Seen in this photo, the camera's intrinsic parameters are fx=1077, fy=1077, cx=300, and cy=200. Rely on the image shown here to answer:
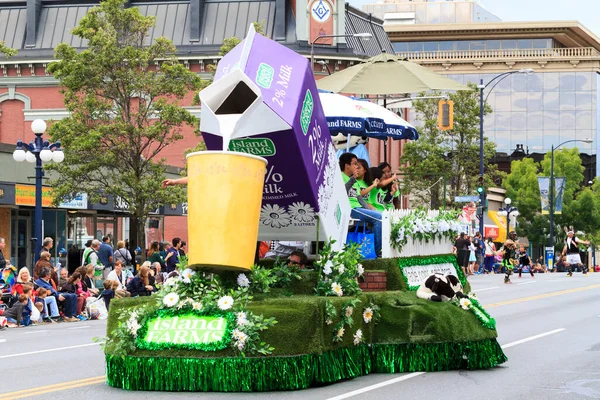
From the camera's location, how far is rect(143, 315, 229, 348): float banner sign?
1004cm

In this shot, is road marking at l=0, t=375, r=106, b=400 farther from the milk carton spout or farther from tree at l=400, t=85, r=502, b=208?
tree at l=400, t=85, r=502, b=208

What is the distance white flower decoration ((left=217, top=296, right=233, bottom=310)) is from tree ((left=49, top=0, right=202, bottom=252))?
2512 centimetres

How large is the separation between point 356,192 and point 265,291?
3111 millimetres

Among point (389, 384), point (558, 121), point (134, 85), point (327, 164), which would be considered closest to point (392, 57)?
point (327, 164)

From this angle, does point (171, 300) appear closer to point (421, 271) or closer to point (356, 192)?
point (356, 192)

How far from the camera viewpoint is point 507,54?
99062mm

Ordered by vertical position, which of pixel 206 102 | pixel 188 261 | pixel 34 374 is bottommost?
pixel 34 374

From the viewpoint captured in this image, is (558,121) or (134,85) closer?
(134,85)

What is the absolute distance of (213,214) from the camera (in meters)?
9.98

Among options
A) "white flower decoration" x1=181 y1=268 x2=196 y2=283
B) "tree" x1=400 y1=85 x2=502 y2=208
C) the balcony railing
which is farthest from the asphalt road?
the balcony railing

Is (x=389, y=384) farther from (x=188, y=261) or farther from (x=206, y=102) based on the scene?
(x=206, y=102)

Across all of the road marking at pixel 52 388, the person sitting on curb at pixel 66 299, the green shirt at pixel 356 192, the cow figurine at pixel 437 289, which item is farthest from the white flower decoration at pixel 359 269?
the person sitting on curb at pixel 66 299

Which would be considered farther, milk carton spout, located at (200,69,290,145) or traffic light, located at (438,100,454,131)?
traffic light, located at (438,100,454,131)

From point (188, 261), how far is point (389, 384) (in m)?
2.41
